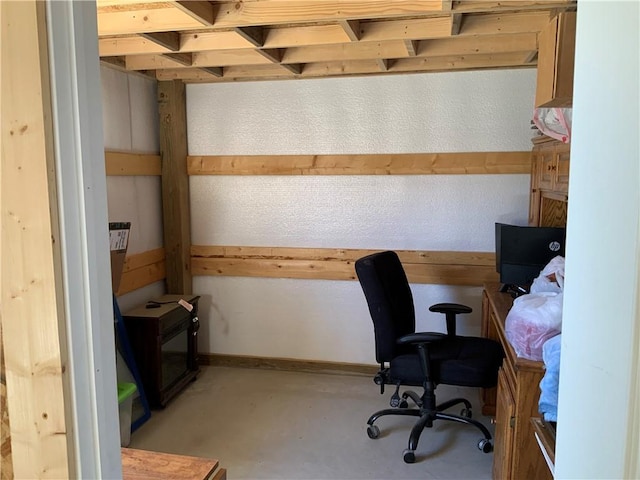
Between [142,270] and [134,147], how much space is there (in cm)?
90

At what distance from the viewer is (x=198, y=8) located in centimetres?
217

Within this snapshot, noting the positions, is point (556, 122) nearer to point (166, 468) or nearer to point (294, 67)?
point (294, 67)

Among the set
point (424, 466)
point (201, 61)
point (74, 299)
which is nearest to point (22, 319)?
point (74, 299)

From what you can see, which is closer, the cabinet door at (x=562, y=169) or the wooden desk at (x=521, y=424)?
the wooden desk at (x=521, y=424)

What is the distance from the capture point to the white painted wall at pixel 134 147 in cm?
334

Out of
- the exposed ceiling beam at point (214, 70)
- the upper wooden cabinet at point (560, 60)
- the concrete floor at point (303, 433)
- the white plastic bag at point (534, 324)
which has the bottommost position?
the concrete floor at point (303, 433)

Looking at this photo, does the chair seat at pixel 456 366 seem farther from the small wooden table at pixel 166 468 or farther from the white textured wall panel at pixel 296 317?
the small wooden table at pixel 166 468

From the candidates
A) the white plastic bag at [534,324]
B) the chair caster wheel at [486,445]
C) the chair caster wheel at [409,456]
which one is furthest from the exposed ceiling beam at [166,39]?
the chair caster wheel at [486,445]

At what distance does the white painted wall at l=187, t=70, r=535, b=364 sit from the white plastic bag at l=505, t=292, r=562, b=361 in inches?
65.5

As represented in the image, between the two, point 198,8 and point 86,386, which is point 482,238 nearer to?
point 198,8

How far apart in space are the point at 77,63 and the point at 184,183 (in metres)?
3.28

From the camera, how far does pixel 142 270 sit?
371 cm

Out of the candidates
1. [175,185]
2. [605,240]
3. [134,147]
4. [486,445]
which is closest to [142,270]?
[175,185]

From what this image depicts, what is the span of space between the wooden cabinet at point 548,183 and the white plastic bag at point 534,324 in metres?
0.83
